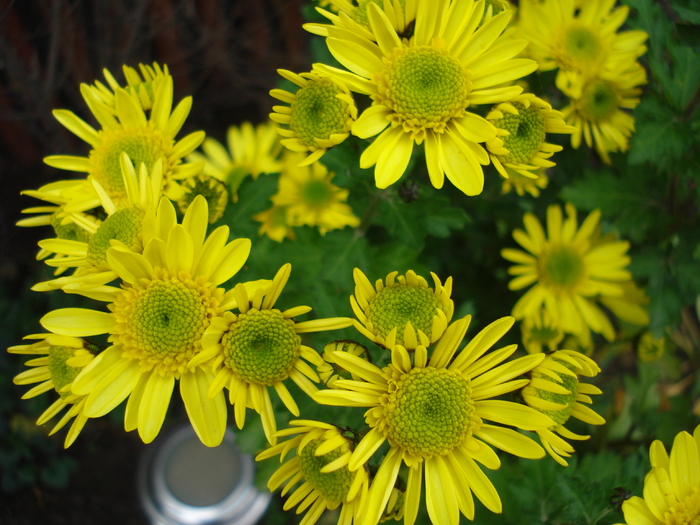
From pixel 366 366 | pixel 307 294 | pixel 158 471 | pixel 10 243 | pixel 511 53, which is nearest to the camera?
pixel 366 366

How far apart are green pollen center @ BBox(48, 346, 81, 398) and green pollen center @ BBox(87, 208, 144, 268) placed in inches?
8.7

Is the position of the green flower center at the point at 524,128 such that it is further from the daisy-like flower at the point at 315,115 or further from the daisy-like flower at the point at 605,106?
the daisy-like flower at the point at 605,106

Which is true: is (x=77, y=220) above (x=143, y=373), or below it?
above

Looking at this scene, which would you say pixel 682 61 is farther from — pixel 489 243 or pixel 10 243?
pixel 10 243

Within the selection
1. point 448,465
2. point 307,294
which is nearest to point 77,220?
point 307,294

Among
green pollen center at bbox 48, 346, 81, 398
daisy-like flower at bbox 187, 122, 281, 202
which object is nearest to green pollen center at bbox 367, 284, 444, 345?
green pollen center at bbox 48, 346, 81, 398

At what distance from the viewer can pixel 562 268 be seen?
199 centimetres

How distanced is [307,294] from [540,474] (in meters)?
0.86

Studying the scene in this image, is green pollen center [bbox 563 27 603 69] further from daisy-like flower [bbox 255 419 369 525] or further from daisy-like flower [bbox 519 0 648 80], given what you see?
daisy-like flower [bbox 255 419 369 525]

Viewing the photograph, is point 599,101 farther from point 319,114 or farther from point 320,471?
point 320,471

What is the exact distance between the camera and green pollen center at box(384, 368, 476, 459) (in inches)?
46.0

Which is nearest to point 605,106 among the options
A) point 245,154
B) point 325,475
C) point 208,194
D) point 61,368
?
point 208,194

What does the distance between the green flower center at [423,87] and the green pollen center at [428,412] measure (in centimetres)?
57

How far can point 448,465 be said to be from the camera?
1229 millimetres
